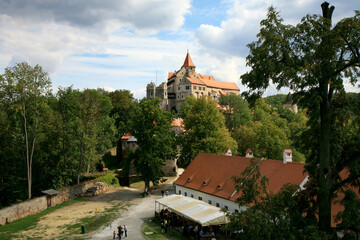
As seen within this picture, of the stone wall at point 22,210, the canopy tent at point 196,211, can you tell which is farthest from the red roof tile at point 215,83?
the canopy tent at point 196,211

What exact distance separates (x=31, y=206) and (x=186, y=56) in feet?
315

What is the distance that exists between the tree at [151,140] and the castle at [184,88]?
58.1 m

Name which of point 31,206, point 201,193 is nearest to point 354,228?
point 201,193

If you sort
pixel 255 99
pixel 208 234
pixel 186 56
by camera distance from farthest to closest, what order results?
pixel 186 56 → pixel 208 234 → pixel 255 99

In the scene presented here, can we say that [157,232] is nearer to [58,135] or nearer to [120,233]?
[120,233]

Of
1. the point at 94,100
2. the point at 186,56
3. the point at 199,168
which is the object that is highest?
the point at 186,56

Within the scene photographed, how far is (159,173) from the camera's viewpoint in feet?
109

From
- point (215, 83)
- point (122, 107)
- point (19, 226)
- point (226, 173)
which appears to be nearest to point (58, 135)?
point (19, 226)

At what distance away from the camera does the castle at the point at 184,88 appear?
96.6m

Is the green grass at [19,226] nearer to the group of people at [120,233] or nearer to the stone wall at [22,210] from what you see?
the stone wall at [22,210]

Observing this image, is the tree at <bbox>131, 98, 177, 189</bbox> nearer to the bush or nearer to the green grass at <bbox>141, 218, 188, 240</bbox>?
the bush

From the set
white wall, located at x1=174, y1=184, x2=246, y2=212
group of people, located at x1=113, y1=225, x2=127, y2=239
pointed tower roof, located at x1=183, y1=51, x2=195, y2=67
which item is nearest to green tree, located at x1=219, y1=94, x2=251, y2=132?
white wall, located at x1=174, y1=184, x2=246, y2=212

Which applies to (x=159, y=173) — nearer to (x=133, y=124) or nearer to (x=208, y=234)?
(x=133, y=124)

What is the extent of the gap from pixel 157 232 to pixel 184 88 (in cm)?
7857
